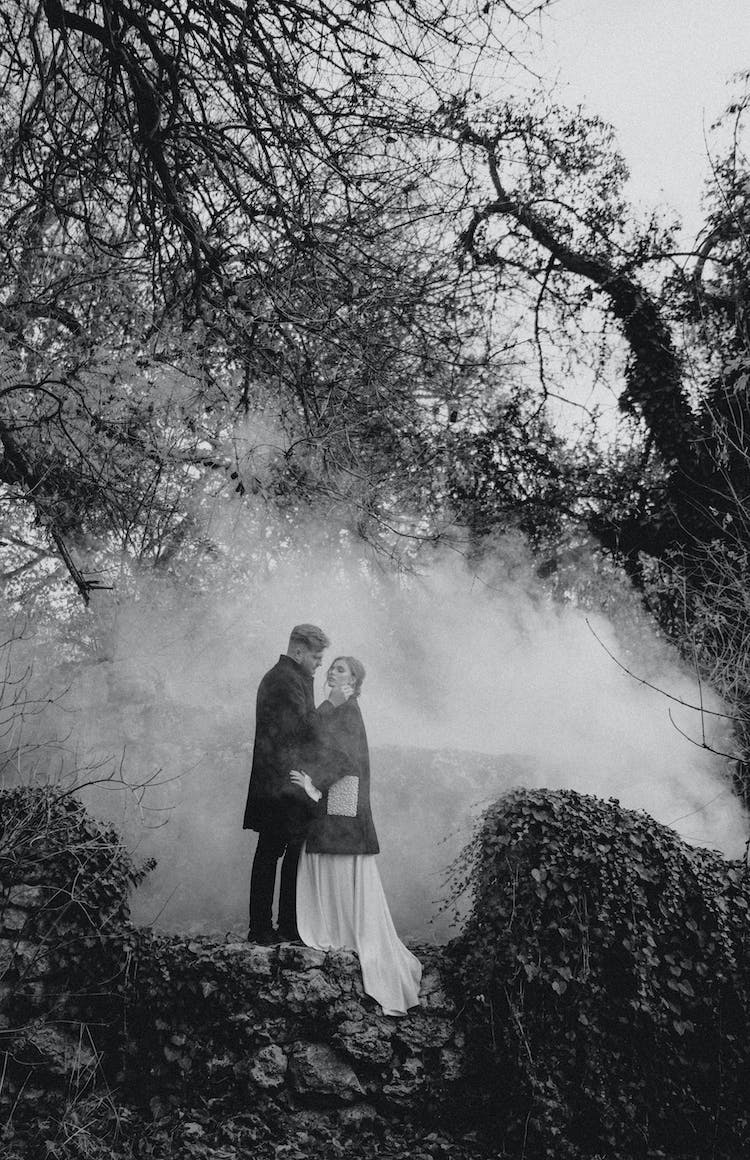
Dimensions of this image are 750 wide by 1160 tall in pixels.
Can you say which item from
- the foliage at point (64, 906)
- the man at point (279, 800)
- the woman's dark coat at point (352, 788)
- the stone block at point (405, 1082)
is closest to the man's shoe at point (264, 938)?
the man at point (279, 800)

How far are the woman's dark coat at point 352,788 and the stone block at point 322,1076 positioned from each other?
3.82ft

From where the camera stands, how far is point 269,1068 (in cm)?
473

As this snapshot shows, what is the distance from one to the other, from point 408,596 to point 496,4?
730 centimetres

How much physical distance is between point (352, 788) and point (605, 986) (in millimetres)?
1970

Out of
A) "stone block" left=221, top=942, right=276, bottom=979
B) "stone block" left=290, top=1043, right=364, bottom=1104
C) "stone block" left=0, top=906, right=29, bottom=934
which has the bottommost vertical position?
"stone block" left=290, top=1043, right=364, bottom=1104

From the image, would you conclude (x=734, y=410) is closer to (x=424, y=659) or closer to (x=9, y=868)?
(x=424, y=659)

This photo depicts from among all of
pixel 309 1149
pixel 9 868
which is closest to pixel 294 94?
pixel 9 868

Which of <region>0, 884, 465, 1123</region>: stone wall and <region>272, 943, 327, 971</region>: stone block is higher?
<region>272, 943, 327, 971</region>: stone block

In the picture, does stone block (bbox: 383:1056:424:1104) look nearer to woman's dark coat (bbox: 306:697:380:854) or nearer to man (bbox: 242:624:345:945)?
man (bbox: 242:624:345:945)

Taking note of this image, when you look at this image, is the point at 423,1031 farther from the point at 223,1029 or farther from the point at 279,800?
the point at 279,800

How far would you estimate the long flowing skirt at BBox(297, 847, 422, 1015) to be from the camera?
523 centimetres

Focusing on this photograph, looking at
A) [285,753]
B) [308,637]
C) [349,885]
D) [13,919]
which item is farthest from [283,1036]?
[308,637]

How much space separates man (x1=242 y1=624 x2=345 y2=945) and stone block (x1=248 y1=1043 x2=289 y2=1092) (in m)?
0.68

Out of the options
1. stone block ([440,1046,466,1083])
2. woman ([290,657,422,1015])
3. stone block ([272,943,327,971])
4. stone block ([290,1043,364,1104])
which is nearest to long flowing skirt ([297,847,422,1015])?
woman ([290,657,422,1015])
